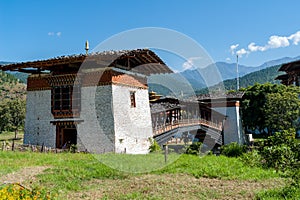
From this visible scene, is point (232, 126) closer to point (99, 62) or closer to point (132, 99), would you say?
point (132, 99)

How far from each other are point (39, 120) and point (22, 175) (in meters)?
9.34

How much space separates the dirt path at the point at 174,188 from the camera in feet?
22.7

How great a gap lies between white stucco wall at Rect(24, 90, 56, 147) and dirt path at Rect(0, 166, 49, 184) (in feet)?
23.5

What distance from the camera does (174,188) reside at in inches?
297

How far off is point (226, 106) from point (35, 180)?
26621mm

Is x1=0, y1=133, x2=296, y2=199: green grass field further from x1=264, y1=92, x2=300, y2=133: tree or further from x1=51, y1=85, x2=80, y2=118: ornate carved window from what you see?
x1=264, y1=92, x2=300, y2=133: tree

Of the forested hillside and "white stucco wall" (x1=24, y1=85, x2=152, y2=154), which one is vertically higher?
the forested hillside

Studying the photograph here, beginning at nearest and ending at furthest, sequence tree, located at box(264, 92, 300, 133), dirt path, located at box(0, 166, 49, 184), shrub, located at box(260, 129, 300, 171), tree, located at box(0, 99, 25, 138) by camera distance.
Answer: shrub, located at box(260, 129, 300, 171) → dirt path, located at box(0, 166, 49, 184) → tree, located at box(264, 92, 300, 133) → tree, located at box(0, 99, 25, 138)

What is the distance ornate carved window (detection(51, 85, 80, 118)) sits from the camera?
1688 cm

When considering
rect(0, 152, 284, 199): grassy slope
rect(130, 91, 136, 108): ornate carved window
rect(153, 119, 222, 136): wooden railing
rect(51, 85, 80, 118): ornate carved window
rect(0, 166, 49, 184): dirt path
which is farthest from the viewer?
rect(153, 119, 222, 136): wooden railing

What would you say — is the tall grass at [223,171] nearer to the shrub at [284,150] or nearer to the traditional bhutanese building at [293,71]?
the shrub at [284,150]

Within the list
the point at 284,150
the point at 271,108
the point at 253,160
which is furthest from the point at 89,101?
the point at 271,108

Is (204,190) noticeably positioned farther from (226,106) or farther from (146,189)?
(226,106)

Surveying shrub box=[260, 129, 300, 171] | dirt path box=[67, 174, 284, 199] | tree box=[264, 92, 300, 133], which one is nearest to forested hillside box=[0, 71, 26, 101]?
tree box=[264, 92, 300, 133]
